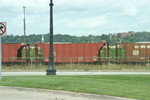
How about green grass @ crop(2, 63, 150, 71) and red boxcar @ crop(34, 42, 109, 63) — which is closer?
green grass @ crop(2, 63, 150, 71)

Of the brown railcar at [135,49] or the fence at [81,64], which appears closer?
the fence at [81,64]

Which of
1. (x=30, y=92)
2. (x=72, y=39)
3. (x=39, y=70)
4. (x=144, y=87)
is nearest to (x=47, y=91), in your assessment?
(x=30, y=92)

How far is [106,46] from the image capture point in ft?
124

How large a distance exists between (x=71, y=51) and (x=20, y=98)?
26.2m

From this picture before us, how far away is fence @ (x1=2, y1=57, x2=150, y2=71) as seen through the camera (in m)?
32.2

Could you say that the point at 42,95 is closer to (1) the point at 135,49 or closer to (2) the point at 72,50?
(2) the point at 72,50

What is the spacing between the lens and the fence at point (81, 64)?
106 ft

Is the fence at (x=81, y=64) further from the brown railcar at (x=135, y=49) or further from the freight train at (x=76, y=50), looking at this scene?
the brown railcar at (x=135, y=49)

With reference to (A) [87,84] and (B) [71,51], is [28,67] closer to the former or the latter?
(B) [71,51]

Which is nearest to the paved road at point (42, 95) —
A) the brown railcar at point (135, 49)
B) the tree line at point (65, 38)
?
the brown railcar at point (135, 49)

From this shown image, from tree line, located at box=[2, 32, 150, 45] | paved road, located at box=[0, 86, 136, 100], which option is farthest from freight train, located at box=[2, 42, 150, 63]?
tree line, located at box=[2, 32, 150, 45]

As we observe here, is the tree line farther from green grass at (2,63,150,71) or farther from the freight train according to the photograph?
green grass at (2,63,150,71)

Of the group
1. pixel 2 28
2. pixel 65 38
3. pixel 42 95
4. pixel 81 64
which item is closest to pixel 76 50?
pixel 81 64

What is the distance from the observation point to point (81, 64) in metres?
34.1
